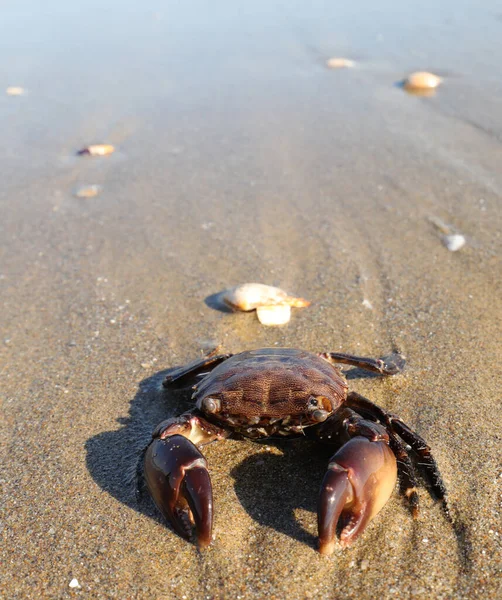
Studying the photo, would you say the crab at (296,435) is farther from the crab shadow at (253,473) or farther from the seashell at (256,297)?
the seashell at (256,297)

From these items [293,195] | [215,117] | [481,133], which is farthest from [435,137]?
[215,117]

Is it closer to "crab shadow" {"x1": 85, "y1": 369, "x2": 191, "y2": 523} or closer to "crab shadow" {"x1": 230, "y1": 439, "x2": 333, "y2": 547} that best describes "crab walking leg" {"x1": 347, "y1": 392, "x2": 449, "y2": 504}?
"crab shadow" {"x1": 230, "y1": 439, "x2": 333, "y2": 547}

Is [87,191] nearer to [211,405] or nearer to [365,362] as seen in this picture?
[365,362]

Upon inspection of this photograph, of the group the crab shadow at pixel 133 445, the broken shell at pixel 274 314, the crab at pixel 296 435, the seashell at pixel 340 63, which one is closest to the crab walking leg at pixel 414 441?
the crab at pixel 296 435

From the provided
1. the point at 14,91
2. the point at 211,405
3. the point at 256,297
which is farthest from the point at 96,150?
the point at 211,405

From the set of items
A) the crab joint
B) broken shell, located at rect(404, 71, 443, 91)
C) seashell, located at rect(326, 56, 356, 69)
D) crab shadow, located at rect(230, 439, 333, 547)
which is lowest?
crab shadow, located at rect(230, 439, 333, 547)

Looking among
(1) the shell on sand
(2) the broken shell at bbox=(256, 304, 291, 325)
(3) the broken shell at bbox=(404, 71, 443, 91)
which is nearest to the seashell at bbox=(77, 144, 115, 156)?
(1) the shell on sand
